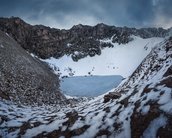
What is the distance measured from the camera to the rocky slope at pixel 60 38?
6494 centimetres

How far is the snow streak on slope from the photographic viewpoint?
184 ft

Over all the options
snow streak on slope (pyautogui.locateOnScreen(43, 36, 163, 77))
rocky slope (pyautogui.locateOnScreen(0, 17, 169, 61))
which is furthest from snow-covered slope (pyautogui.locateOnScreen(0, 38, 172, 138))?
rocky slope (pyautogui.locateOnScreen(0, 17, 169, 61))

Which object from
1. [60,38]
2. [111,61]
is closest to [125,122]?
[111,61]

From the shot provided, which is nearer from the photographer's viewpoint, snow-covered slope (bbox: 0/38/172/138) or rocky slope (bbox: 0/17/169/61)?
snow-covered slope (bbox: 0/38/172/138)

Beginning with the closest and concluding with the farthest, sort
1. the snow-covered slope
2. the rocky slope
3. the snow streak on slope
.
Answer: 1. the snow-covered slope
2. the snow streak on slope
3. the rocky slope

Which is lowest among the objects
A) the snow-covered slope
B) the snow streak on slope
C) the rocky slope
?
the snow-covered slope

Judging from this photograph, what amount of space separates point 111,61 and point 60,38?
20.6 metres

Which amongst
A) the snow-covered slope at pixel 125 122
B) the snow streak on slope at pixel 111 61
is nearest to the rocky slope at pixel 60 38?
the snow streak on slope at pixel 111 61

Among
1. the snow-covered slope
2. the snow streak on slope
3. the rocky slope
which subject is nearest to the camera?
the snow-covered slope

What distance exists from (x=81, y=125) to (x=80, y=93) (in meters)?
29.2

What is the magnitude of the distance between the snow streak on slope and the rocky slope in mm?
2500

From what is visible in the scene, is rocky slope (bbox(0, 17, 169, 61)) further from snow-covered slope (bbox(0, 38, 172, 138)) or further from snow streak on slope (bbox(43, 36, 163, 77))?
snow-covered slope (bbox(0, 38, 172, 138))

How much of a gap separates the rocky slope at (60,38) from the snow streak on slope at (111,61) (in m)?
2.50

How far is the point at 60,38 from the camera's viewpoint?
74.2 meters
